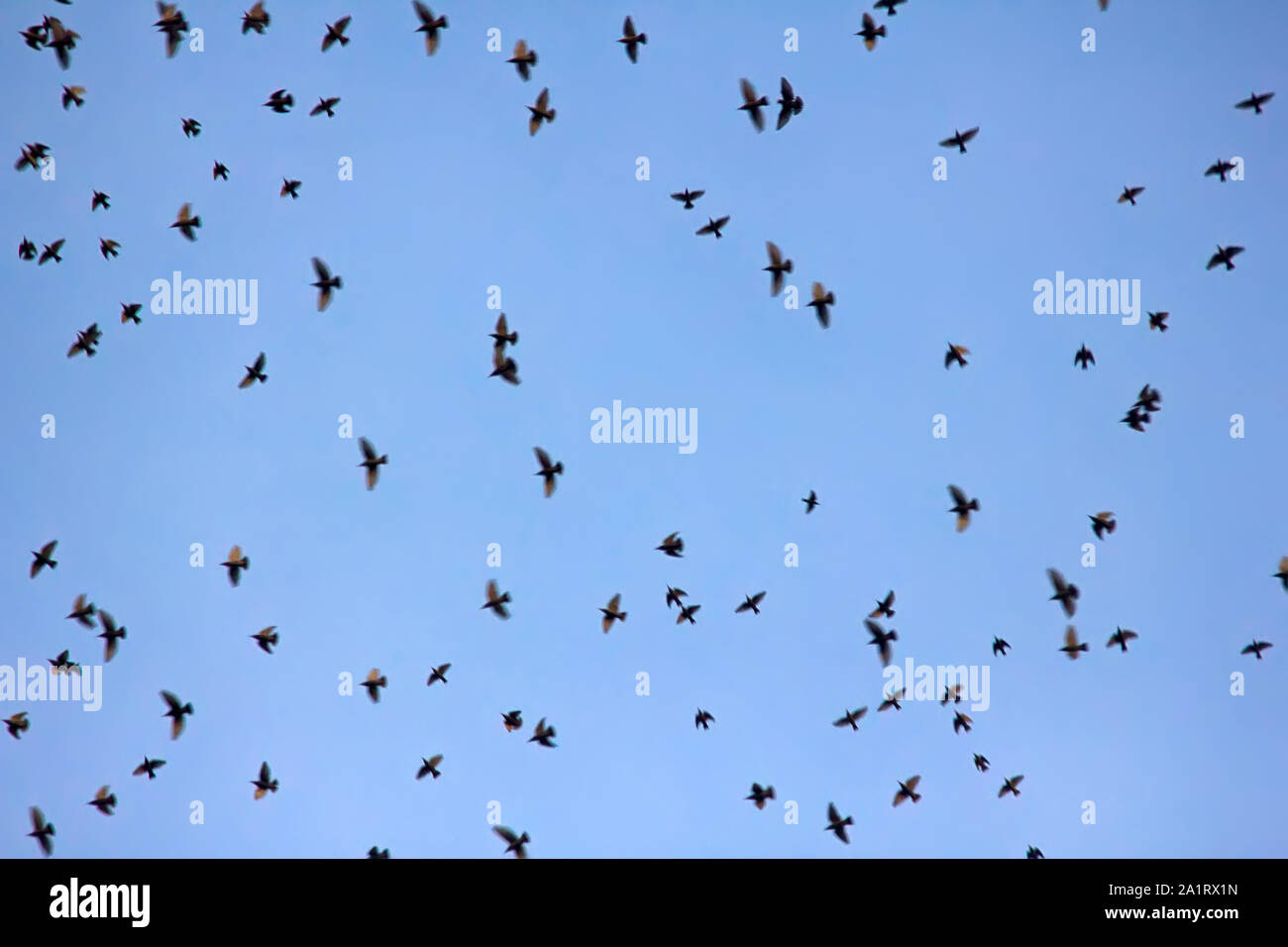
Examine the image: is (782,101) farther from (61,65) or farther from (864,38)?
(61,65)

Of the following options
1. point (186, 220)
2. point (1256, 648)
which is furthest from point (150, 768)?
point (1256, 648)

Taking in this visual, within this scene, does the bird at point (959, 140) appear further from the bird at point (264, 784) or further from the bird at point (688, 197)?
the bird at point (264, 784)

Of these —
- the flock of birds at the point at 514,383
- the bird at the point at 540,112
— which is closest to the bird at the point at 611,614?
the flock of birds at the point at 514,383

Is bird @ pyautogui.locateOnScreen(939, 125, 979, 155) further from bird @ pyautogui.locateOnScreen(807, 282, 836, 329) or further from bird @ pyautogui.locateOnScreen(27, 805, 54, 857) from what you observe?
bird @ pyautogui.locateOnScreen(27, 805, 54, 857)

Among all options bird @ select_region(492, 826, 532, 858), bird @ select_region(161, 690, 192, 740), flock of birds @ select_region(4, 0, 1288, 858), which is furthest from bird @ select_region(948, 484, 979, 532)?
bird @ select_region(161, 690, 192, 740)
